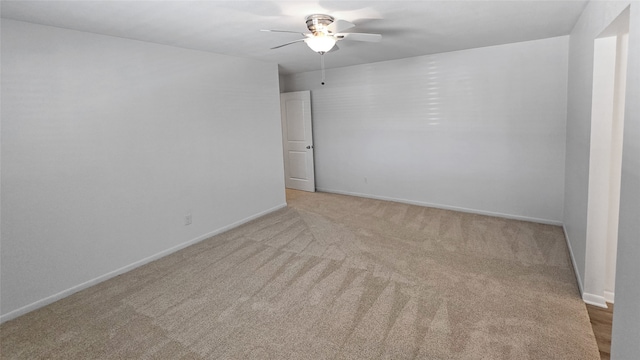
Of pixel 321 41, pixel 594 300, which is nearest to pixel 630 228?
pixel 594 300

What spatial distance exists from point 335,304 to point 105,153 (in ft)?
8.43

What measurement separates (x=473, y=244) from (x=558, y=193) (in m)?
1.48

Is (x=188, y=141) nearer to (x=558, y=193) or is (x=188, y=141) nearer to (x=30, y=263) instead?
(x=30, y=263)

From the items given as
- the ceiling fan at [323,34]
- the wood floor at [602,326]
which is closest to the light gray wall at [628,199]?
the wood floor at [602,326]

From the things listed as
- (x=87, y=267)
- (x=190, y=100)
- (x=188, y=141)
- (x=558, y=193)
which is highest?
(x=190, y=100)

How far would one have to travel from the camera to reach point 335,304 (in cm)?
271

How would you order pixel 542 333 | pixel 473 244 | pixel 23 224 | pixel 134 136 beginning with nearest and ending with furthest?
pixel 542 333 → pixel 23 224 → pixel 134 136 → pixel 473 244

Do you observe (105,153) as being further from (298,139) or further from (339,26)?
(298,139)

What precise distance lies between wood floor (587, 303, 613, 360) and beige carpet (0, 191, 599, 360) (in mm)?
50

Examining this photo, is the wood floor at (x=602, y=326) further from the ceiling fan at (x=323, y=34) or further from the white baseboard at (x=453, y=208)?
the ceiling fan at (x=323, y=34)

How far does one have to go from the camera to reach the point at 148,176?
366 cm

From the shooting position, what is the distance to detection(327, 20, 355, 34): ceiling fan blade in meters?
2.57

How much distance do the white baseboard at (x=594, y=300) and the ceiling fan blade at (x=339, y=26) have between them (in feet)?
9.07

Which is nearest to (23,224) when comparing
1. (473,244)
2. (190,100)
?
(190,100)
